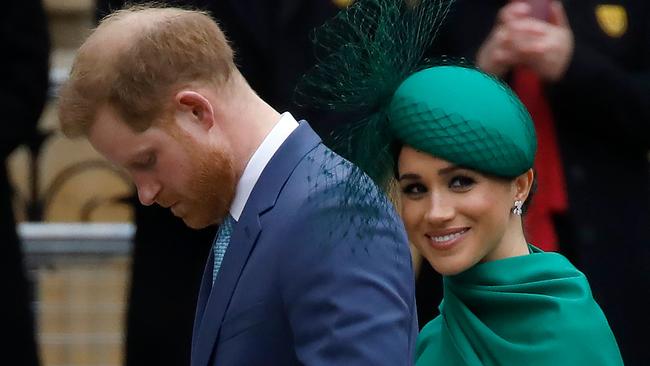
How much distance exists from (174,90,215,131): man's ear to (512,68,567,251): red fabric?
5.43 feet

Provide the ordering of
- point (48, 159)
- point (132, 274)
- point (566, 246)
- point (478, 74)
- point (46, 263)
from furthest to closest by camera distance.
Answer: point (48, 159)
point (46, 263)
point (132, 274)
point (566, 246)
point (478, 74)

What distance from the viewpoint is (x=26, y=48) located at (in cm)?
529

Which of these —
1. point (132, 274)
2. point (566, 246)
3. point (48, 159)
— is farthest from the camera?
point (48, 159)

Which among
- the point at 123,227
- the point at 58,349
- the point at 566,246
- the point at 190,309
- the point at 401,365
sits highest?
the point at 401,365

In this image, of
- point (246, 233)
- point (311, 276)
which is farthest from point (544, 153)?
point (311, 276)

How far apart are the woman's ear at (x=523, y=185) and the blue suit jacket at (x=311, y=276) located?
241 millimetres

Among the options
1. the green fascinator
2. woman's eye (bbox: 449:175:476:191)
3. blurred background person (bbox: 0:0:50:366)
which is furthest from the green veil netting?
blurred background person (bbox: 0:0:50:366)

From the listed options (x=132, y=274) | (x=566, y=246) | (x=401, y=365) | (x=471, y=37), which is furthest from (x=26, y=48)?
(x=401, y=365)

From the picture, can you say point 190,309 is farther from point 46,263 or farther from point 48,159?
point 48,159

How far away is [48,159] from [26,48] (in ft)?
8.17

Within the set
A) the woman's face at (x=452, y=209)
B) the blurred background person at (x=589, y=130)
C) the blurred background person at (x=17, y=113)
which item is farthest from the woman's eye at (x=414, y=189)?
the blurred background person at (x=17, y=113)

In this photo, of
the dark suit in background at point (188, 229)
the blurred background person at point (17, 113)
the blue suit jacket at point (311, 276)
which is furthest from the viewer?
the blurred background person at point (17, 113)

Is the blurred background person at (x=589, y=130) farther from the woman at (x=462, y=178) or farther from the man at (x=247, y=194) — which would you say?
the man at (x=247, y=194)

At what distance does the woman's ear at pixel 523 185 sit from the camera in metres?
3.48
